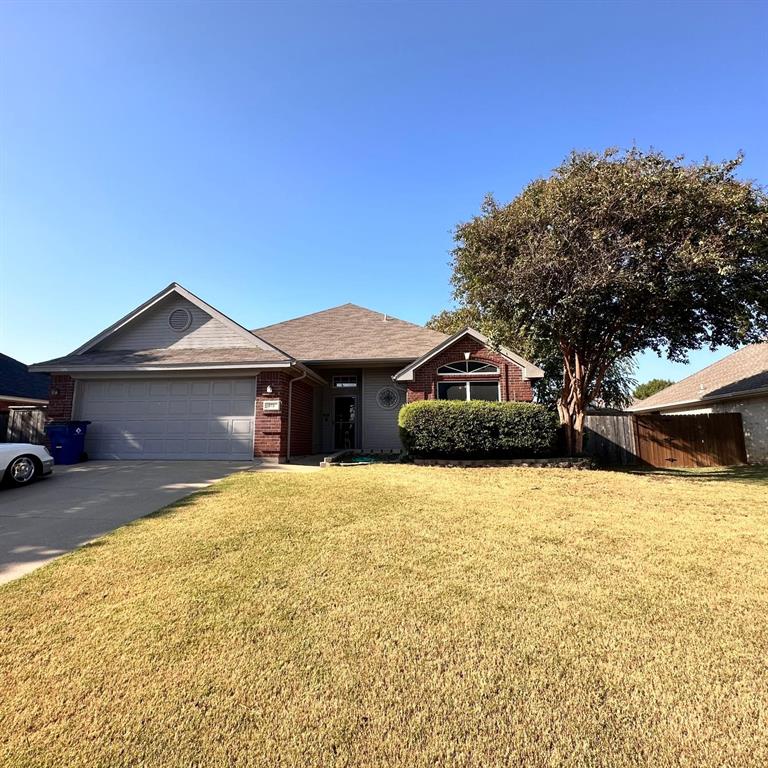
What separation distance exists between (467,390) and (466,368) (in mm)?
771

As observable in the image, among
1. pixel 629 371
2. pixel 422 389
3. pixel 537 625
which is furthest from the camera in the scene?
pixel 629 371

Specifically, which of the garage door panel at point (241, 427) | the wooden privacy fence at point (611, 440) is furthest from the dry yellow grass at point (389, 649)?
the wooden privacy fence at point (611, 440)

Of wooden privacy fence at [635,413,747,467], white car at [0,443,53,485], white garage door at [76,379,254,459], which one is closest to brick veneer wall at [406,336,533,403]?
white garage door at [76,379,254,459]

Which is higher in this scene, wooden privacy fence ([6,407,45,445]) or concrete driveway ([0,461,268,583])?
wooden privacy fence ([6,407,45,445])

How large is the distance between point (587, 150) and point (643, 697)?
14.4m

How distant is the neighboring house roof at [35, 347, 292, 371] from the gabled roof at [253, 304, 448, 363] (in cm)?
301

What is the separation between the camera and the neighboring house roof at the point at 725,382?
14914mm

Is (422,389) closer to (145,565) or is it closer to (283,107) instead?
(283,107)

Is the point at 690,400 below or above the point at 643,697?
above

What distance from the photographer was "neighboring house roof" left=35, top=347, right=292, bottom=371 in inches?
455

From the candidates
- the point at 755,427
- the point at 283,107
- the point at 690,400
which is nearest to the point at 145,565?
the point at 283,107

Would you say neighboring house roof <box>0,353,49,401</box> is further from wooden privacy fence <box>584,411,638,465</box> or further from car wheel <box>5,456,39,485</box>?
wooden privacy fence <box>584,411,638,465</box>

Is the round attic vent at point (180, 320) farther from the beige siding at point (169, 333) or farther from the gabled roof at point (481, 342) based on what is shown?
the gabled roof at point (481, 342)

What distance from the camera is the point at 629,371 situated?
76.5 ft
